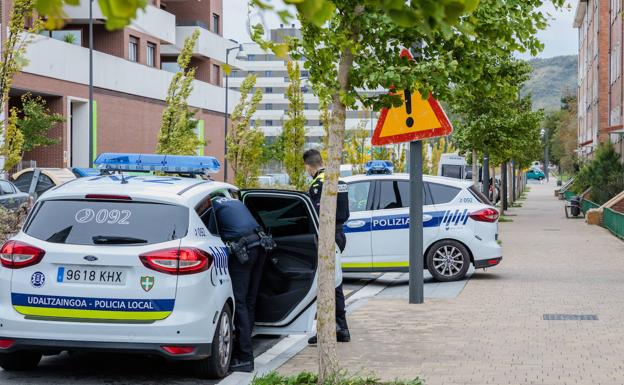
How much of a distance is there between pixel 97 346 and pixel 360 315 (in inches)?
190

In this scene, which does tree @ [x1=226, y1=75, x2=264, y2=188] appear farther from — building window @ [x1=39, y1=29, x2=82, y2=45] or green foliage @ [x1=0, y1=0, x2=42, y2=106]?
building window @ [x1=39, y1=29, x2=82, y2=45]

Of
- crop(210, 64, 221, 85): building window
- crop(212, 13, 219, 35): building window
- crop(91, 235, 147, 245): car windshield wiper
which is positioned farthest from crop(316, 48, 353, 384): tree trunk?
crop(212, 13, 219, 35): building window

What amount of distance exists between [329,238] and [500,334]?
10.9ft

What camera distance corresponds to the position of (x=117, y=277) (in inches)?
287

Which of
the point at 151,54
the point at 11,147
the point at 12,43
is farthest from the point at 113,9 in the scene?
the point at 151,54

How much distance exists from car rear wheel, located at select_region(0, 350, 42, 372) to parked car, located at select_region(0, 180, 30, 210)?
50.8ft

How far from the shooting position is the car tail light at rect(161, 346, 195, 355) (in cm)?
729

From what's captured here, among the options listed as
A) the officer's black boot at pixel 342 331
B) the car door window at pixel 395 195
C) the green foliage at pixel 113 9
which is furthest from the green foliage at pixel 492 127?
the green foliage at pixel 113 9

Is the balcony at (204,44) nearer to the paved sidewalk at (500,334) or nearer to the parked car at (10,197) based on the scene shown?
the parked car at (10,197)

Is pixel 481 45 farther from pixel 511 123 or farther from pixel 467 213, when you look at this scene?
pixel 511 123

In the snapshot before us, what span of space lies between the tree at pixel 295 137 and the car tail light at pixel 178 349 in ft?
A: 72.3

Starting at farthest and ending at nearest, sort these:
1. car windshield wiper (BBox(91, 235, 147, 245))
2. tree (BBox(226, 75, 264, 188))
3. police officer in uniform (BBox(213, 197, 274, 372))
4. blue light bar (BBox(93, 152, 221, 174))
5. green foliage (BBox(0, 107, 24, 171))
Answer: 1. tree (BBox(226, 75, 264, 188))
2. green foliage (BBox(0, 107, 24, 171))
3. blue light bar (BBox(93, 152, 221, 174))
4. police officer in uniform (BBox(213, 197, 274, 372))
5. car windshield wiper (BBox(91, 235, 147, 245))

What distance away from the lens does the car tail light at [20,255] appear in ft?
24.3

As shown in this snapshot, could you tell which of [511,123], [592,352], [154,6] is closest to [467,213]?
[592,352]
